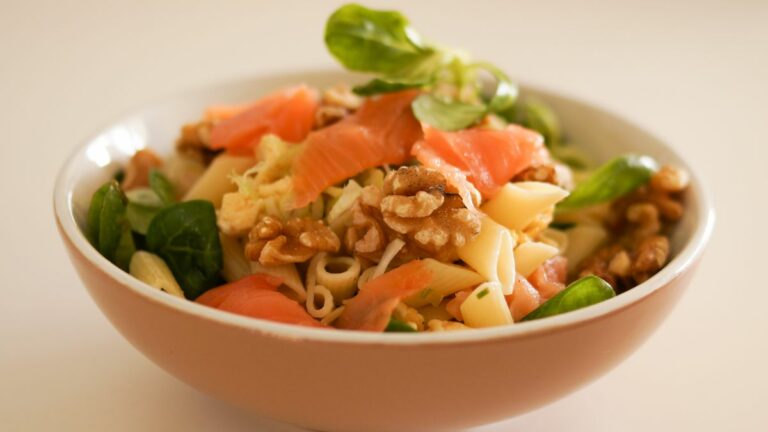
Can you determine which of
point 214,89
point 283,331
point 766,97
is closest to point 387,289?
point 283,331

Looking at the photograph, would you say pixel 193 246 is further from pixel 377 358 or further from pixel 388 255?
pixel 377 358

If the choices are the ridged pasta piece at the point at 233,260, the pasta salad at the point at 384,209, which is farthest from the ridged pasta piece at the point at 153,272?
the ridged pasta piece at the point at 233,260

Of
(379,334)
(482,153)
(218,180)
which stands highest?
(482,153)

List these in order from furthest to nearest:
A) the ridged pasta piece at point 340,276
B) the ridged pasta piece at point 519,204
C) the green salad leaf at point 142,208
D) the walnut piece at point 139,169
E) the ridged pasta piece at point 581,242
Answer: the walnut piece at point 139,169, the ridged pasta piece at point 581,242, the green salad leaf at point 142,208, the ridged pasta piece at point 519,204, the ridged pasta piece at point 340,276

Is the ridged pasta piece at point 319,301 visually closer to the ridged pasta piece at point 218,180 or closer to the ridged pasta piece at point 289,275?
the ridged pasta piece at point 289,275

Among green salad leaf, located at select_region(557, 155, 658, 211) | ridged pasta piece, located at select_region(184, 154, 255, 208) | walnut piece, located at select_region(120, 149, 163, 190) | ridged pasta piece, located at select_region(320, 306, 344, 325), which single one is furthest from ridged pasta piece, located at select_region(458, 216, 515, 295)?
walnut piece, located at select_region(120, 149, 163, 190)

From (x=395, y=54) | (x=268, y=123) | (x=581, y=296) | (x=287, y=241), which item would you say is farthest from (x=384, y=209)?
(x=395, y=54)
